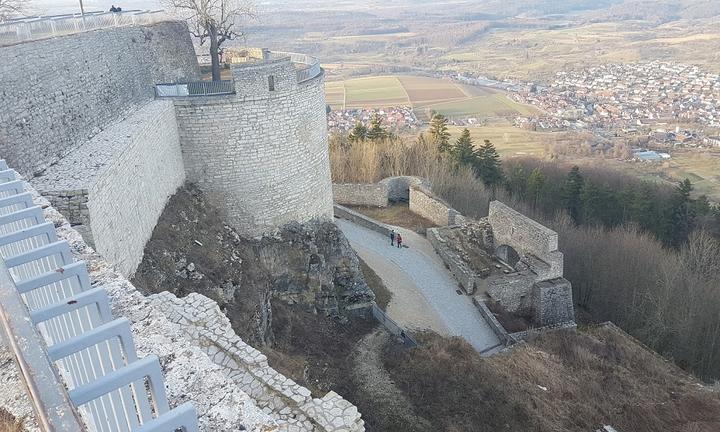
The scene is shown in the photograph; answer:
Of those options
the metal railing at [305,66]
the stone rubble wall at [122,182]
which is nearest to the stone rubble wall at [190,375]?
the stone rubble wall at [122,182]

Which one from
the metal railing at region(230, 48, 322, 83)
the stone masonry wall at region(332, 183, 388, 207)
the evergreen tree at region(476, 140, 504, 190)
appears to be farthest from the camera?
the evergreen tree at region(476, 140, 504, 190)

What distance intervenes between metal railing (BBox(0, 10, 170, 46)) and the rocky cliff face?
4418 mm

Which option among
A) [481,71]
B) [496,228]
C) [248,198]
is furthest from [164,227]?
[481,71]

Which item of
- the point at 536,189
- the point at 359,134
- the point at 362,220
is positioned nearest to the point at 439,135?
the point at 359,134

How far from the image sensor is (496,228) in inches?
805

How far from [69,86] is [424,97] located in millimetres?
64143

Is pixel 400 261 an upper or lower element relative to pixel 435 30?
lower

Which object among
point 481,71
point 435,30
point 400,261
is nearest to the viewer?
point 400,261

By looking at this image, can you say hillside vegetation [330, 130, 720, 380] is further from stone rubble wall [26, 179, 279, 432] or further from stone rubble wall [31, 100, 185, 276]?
stone rubble wall [26, 179, 279, 432]

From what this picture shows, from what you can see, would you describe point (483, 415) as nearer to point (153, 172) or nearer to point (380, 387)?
point (380, 387)

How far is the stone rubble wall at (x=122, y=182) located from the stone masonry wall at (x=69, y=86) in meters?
0.33

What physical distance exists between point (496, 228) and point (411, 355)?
9019 millimetres

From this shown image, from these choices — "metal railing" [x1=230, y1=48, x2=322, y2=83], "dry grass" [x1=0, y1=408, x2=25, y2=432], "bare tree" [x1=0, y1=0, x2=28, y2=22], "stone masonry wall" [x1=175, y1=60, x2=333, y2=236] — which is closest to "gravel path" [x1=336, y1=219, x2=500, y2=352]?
"stone masonry wall" [x1=175, y1=60, x2=333, y2=236]

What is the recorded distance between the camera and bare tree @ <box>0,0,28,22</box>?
655 inches
